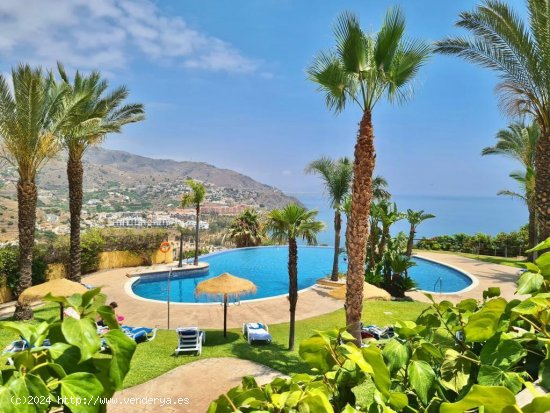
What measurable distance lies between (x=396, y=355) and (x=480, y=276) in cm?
2187

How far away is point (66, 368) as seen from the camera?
893 mm

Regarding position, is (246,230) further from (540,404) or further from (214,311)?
(540,404)

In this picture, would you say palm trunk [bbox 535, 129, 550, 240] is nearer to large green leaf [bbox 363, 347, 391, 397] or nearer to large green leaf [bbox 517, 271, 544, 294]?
large green leaf [bbox 517, 271, 544, 294]

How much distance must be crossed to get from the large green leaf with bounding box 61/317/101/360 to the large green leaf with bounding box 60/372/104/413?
0.07m

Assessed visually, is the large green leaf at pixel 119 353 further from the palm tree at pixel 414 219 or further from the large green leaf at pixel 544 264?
the palm tree at pixel 414 219

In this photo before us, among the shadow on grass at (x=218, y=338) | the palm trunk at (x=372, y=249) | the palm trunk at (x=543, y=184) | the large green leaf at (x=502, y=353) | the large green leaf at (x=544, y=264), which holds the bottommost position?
the shadow on grass at (x=218, y=338)

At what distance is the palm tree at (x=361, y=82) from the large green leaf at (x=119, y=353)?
7350 mm

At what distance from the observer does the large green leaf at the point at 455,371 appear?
109cm

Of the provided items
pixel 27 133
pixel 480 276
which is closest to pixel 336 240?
pixel 480 276

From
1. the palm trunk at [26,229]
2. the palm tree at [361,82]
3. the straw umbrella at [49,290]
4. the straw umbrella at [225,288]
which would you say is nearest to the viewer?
the palm tree at [361,82]

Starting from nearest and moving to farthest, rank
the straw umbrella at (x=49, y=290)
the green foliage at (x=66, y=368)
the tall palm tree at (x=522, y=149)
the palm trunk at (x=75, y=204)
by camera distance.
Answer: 1. the green foliage at (x=66, y=368)
2. the straw umbrella at (x=49, y=290)
3. the palm trunk at (x=75, y=204)
4. the tall palm tree at (x=522, y=149)

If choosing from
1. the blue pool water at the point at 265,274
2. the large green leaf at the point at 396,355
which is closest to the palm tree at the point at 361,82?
the large green leaf at the point at 396,355

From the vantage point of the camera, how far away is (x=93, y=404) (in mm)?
833

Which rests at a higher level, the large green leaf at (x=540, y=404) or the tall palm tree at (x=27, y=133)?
the tall palm tree at (x=27, y=133)
